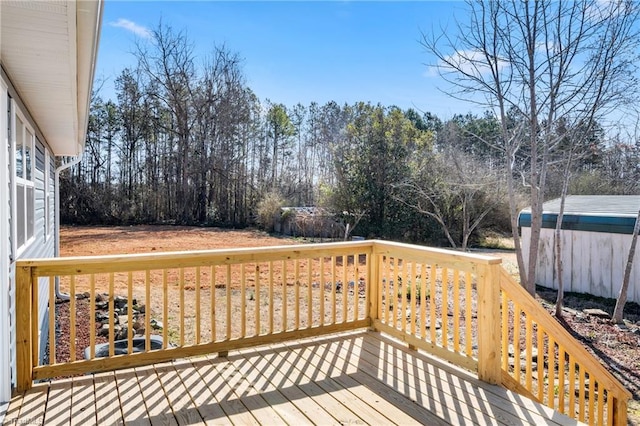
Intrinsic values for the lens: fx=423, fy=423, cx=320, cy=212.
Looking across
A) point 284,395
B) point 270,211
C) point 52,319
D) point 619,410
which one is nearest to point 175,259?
point 52,319

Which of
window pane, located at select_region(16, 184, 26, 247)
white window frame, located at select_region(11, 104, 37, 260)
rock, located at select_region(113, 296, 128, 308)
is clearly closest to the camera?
white window frame, located at select_region(11, 104, 37, 260)

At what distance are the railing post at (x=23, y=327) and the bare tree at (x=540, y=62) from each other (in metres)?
6.41

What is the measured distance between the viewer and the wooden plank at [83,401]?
225 cm

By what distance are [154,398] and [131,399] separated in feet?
0.42

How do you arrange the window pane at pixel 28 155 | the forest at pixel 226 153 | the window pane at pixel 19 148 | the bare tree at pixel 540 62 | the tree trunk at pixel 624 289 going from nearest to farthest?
the window pane at pixel 19 148 → the window pane at pixel 28 155 → the tree trunk at pixel 624 289 → the bare tree at pixel 540 62 → the forest at pixel 226 153

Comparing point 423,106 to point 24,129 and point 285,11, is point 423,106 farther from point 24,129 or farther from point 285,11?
point 24,129

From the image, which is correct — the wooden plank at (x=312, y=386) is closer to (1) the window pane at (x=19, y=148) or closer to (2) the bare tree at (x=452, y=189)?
(1) the window pane at (x=19, y=148)

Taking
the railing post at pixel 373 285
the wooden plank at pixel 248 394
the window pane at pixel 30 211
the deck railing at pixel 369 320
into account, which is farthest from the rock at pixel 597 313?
the window pane at pixel 30 211

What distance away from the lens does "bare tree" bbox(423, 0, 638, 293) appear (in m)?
6.18

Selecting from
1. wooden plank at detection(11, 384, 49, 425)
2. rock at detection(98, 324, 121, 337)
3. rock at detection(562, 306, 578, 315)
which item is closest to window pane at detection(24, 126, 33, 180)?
rock at detection(98, 324, 121, 337)

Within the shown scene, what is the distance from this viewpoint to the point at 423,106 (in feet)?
24.6

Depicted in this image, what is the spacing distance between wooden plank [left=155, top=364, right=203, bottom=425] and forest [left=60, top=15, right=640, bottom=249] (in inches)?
434

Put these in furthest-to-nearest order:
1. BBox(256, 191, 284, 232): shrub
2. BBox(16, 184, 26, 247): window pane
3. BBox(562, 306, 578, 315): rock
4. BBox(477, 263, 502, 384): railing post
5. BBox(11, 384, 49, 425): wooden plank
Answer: BBox(256, 191, 284, 232): shrub < BBox(562, 306, 578, 315): rock < BBox(16, 184, 26, 247): window pane < BBox(477, 263, 502, 384): railing post < BBox(11, 384, 49, 425): wooden plank

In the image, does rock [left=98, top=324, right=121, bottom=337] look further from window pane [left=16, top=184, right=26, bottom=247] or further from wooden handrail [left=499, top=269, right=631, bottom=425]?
wooden handrail [left=499, top=269, right=631, bottom=425]
